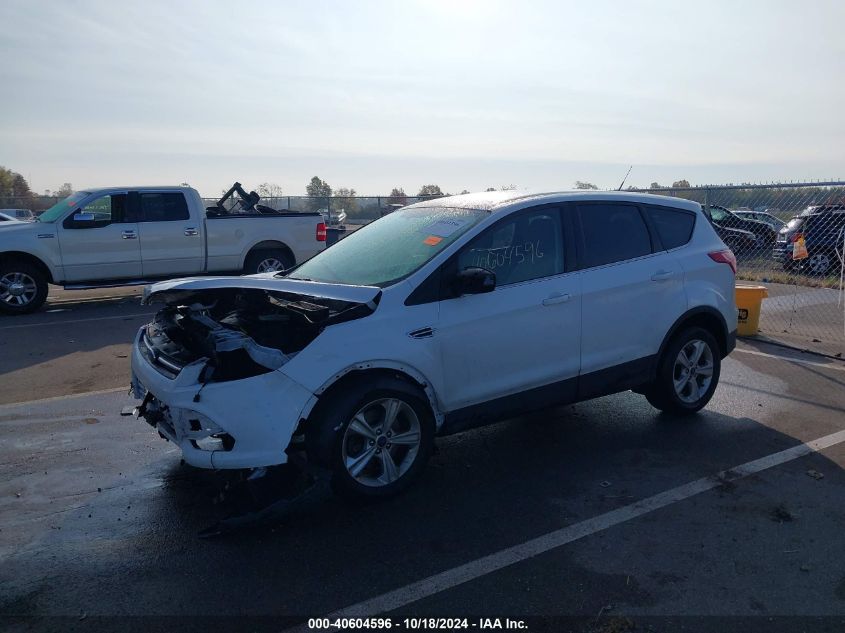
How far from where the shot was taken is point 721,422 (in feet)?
19.7

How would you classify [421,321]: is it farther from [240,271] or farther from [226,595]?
[240,271]

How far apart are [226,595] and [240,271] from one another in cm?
1090

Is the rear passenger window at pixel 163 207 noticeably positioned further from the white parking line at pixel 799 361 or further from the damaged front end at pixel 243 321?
the white parking line at pixel 799 361

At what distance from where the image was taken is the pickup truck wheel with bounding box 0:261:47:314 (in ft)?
38.2

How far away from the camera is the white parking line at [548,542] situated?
3432mm

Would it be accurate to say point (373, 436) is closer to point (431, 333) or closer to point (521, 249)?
point (431, 333)

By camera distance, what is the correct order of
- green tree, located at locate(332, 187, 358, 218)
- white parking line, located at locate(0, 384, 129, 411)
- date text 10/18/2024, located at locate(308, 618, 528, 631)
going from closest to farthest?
date text 10/18/2024, located at locate(308, 618, 528, 631), white parking line, located at locate(0, 384, 129, 411), green tree, located at locate(332, 187, 358, 218)

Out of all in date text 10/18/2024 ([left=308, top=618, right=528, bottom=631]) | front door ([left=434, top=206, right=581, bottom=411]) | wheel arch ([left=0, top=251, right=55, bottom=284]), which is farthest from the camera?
wheel arch ([left=0, top=251, right=55, bottom=284])

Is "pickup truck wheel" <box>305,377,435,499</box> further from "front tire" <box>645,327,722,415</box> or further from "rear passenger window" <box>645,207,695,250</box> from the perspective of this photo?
"rear passenger window" <box>645,207,695,250</box>

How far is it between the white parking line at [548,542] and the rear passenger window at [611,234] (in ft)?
5.58

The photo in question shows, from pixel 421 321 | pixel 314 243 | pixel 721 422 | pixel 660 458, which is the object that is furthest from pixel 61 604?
pixel 314 243

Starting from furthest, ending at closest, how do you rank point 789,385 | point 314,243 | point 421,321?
point 314,243 < point 789,385 < point 421,321

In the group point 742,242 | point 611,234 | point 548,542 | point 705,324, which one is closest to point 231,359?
point 548,542

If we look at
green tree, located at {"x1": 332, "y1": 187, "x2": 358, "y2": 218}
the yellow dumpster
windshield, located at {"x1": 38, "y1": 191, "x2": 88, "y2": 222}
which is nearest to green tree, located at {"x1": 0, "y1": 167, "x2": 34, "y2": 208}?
green tree, located at {"x1": 332, "y1": 187, "x2": 358, "y2": 218}
